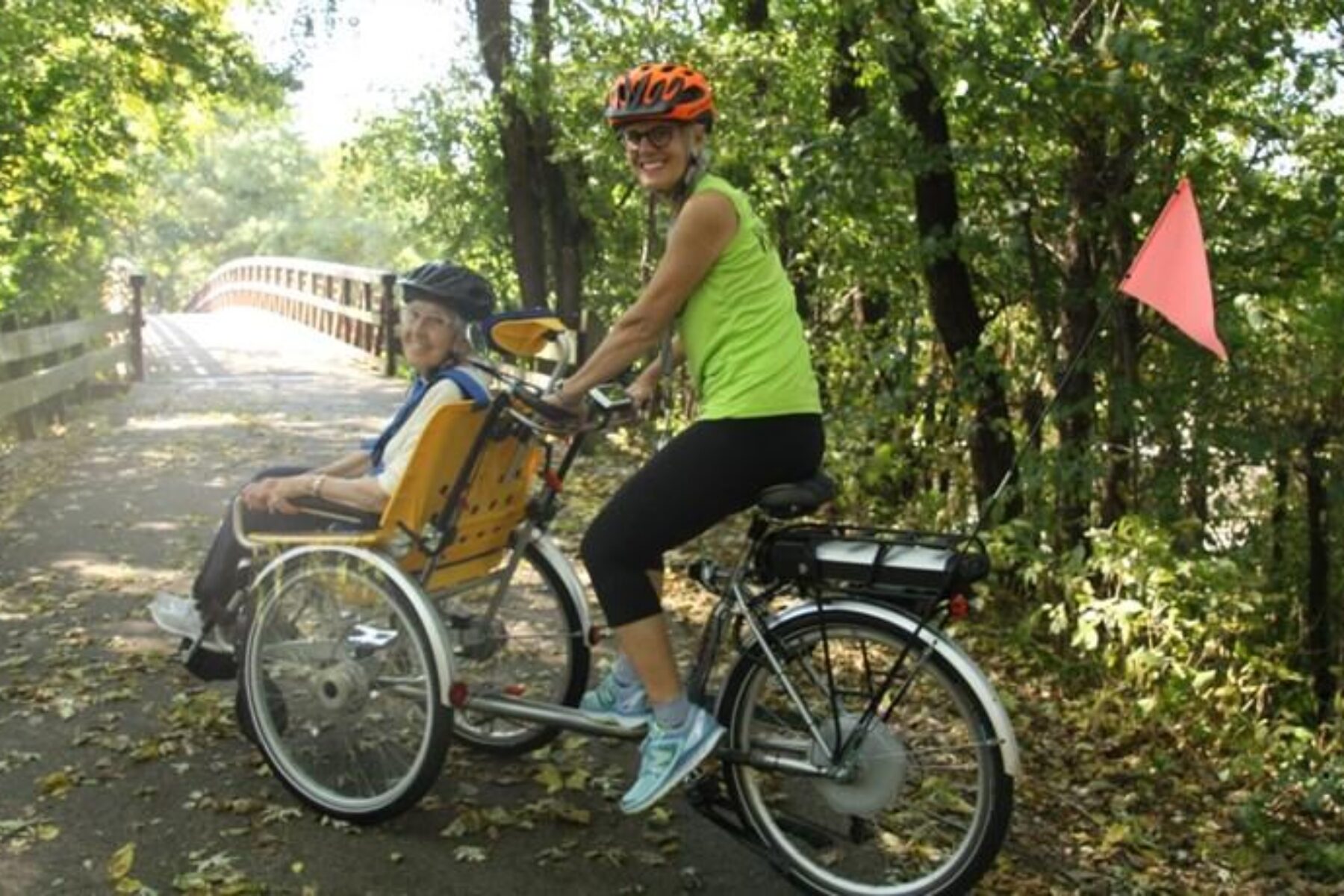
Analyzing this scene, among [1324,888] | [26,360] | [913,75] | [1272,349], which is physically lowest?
[1324,888]

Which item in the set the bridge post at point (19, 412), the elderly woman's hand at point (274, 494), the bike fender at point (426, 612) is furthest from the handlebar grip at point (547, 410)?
the bridge post at point (19, 412)

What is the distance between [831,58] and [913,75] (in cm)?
193

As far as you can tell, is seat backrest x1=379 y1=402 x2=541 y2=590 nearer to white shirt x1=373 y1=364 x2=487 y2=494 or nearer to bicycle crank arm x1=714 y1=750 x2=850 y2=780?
white shirt x1=373 y1=364 x2=487 y2=494

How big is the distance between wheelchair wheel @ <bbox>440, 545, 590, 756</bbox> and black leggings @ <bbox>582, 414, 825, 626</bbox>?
0.94m

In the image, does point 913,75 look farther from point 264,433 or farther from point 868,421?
point 264,433

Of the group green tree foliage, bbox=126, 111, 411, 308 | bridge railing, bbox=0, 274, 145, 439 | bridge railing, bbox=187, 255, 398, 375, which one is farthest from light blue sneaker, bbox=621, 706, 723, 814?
green tree foliage, bbox=126, 111, 411, 308

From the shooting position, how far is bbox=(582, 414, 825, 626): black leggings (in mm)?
3652

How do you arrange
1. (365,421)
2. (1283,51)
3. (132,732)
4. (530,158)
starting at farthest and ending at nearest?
(365,421) < (530,158) < (1283,51) < (132,732)

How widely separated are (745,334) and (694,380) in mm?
210

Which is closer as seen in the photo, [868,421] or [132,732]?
[132,732]

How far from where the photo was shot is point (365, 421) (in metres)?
12.5

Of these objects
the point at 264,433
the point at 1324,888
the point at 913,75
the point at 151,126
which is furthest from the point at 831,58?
the point at 151,126

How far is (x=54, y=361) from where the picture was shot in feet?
43.7

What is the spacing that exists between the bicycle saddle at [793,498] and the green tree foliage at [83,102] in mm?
8793
